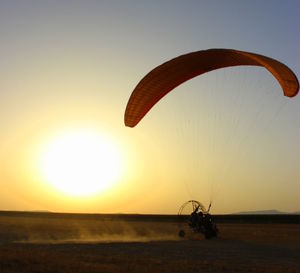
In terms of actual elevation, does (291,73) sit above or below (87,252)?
above

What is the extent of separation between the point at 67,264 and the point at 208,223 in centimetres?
1320

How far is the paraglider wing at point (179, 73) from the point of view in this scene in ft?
67.1

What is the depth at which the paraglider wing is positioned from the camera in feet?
67.1

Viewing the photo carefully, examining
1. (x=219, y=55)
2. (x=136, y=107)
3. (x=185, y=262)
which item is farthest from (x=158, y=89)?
(x=185, y=262)

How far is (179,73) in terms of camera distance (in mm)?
23375

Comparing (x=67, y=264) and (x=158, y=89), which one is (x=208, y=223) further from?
(x=67, y=264)

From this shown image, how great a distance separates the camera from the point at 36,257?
55.2ft

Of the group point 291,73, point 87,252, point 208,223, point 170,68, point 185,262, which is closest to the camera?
point 185,262

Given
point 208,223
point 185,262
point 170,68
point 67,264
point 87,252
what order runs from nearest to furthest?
point 67,264 → point 185,262 → point 87,252 → point 170,68 → point 208,223

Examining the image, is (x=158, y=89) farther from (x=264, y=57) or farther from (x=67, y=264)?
(x=67, y=264)

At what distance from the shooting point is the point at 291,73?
67.5ft

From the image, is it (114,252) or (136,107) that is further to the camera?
(136,107)

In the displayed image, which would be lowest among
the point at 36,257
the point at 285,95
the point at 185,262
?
the point at 185,262

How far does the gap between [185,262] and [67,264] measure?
3.72 meters
